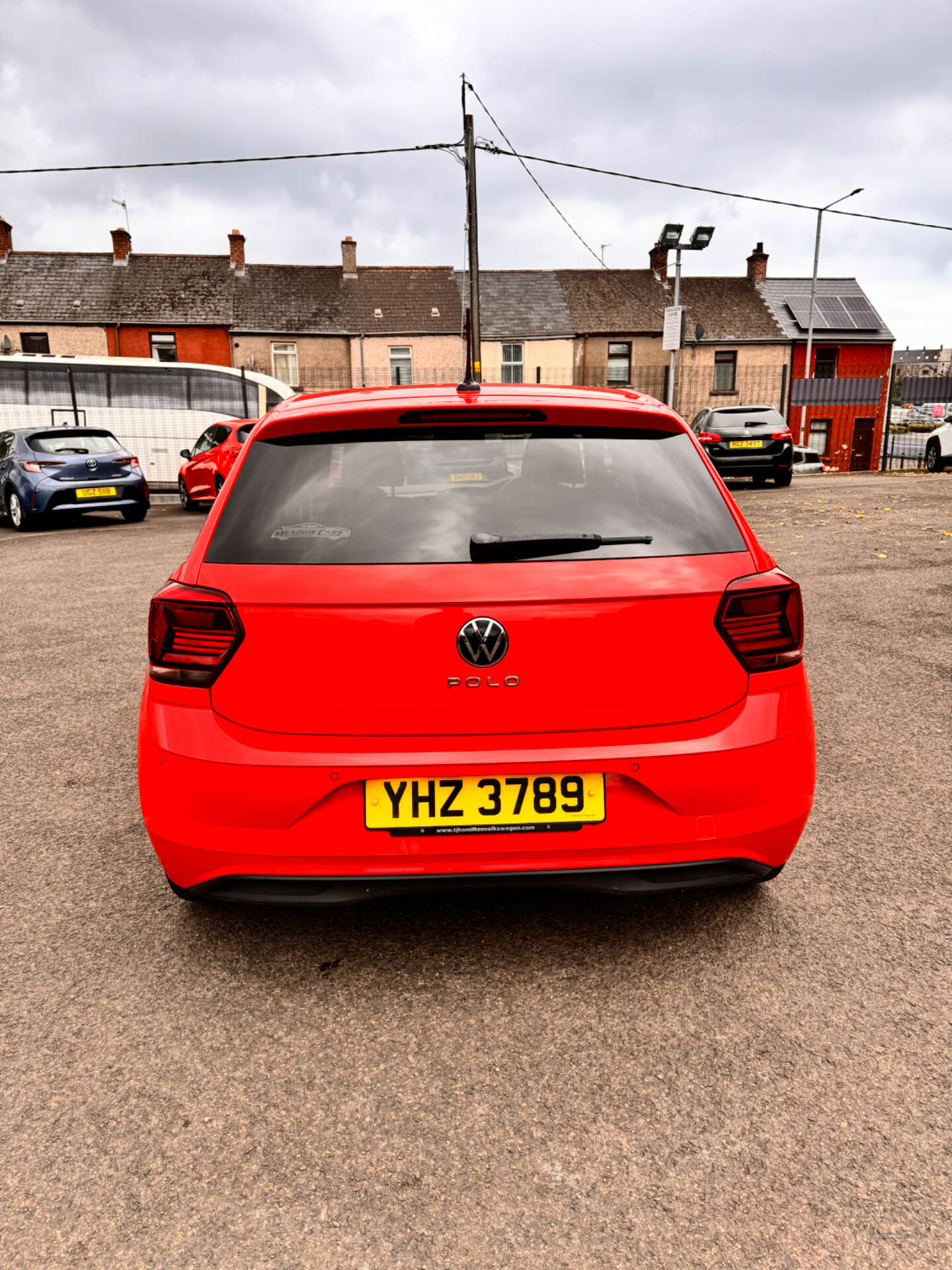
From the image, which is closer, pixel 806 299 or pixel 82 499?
pixel 82 499

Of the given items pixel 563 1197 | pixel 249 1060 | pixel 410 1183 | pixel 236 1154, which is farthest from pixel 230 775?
pixel 563 1197

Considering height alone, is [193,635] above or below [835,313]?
below

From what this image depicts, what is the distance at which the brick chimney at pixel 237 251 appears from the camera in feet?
133

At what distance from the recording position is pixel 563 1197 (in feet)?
6.06

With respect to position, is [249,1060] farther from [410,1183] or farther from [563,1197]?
[563,1197]

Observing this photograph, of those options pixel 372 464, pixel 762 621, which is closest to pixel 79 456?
pixel 372 464

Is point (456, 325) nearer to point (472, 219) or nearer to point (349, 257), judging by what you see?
point (349, 257)

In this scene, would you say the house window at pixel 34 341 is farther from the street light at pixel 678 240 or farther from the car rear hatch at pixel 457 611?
the car rear hatch at pixel 457 611

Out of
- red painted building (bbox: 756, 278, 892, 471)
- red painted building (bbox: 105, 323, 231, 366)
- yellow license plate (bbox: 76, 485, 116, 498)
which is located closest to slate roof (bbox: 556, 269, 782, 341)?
red painted building (bbox: 756, 278, 892, 471)

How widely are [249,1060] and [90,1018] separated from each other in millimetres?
479

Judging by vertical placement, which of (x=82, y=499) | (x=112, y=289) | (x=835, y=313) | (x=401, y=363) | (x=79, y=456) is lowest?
(x=82, y=499)

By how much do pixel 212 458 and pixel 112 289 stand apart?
27671mm

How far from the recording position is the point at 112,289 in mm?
39500

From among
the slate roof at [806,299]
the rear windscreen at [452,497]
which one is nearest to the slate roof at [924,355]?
the slate roof at [806,299]
